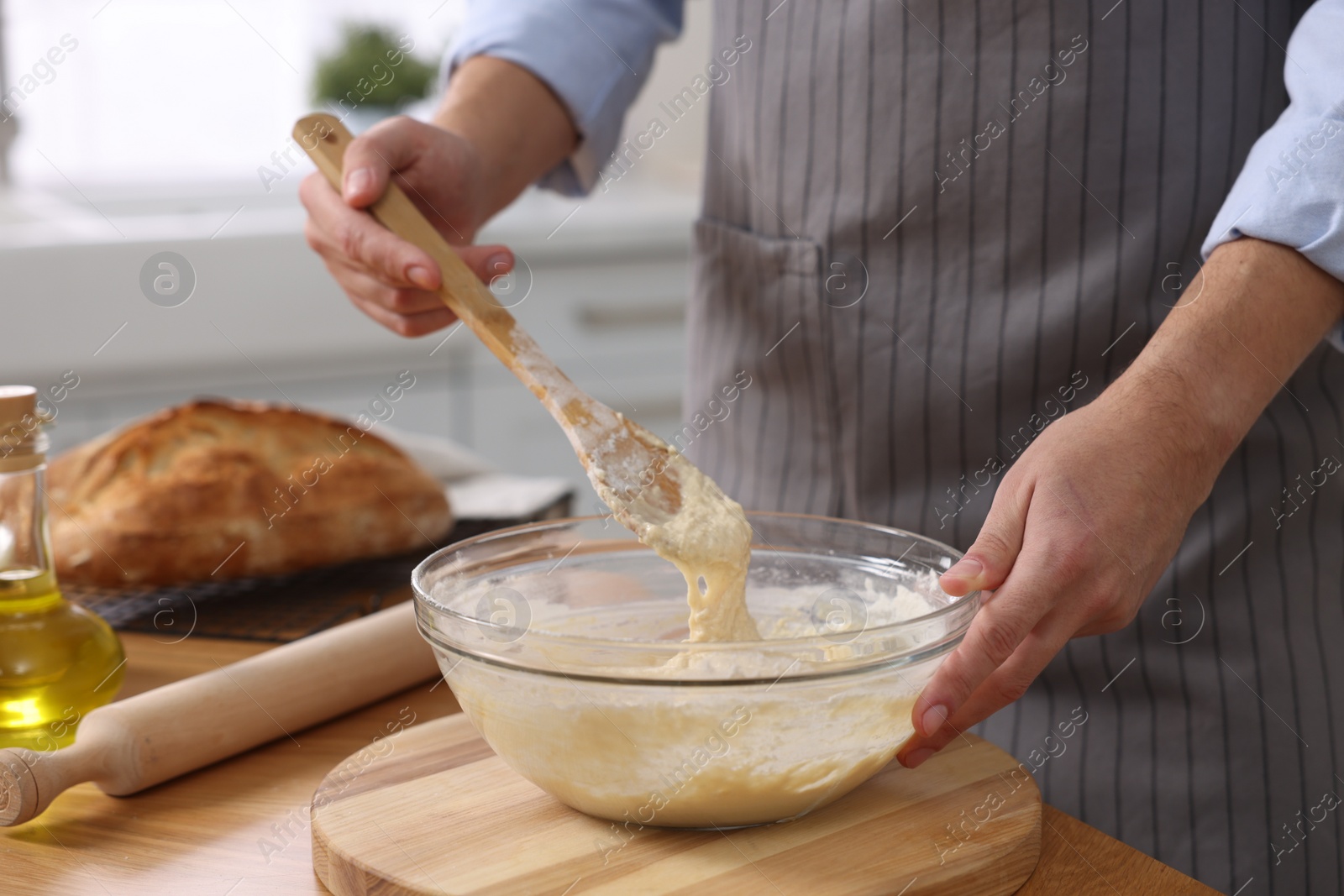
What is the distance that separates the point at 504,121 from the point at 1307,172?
665 millimetres

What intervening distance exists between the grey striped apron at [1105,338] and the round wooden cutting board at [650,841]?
305mm

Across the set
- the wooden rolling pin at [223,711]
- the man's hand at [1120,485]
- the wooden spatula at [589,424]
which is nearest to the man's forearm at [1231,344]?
the man's hand at [1120,485]

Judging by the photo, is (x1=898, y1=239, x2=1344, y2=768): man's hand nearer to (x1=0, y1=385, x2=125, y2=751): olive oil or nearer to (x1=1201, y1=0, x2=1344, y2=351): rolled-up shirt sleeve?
(x1=1201, y1=0, x2=1344, y2=351): rolled-up shirt sleeve

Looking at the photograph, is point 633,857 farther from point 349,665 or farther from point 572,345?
point 572,345

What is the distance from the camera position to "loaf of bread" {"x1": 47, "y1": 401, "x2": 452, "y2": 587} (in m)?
1.05

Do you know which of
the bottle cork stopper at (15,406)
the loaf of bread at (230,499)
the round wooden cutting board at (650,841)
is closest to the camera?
the round wooden cutting board at (650,841)

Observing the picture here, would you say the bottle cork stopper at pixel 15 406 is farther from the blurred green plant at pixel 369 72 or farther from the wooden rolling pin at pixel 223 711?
the blurred green plant at pixel 369 72

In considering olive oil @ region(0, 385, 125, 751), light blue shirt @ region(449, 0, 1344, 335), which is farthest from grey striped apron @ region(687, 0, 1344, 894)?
olive oil @ region(0, 385, 125, 751)

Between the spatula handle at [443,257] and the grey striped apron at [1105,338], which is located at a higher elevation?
the spatula handle at [443,257]

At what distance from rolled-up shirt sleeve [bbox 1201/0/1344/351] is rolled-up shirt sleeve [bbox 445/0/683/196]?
607 mm

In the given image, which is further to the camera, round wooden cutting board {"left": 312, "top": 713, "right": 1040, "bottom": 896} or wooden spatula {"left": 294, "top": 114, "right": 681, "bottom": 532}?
wooden spatula {"left": 294, "top": 114, "right": 681, "bottom": 532}

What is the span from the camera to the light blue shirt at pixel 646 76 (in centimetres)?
72

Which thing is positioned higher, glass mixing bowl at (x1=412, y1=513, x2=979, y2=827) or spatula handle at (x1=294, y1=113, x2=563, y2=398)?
spatula handle at (x1=294, y1=113, x2=563, y2=398)

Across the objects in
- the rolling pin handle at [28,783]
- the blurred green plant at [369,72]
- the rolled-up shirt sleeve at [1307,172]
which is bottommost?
the rolling pin handle at [28,783]
